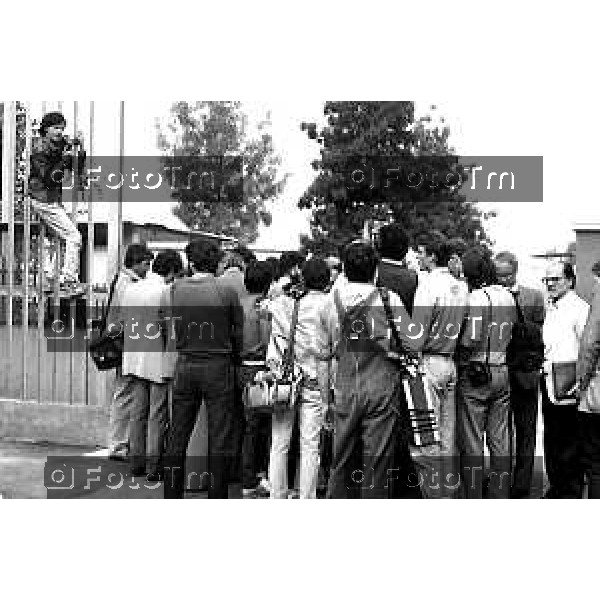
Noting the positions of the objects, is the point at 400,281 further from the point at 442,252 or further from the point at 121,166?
the point at 121,166

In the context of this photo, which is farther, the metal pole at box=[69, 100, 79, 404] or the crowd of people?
the metal pole at box=[69, 100, 79, 404]

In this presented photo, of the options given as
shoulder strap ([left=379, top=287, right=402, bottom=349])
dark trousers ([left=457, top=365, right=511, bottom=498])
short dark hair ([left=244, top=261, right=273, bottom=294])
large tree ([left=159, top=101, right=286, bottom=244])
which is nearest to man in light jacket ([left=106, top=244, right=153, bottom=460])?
short dark hair ([left=244, top=261, right=273, bottom=294])

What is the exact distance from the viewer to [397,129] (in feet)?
79.2

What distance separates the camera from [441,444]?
6.38 metres

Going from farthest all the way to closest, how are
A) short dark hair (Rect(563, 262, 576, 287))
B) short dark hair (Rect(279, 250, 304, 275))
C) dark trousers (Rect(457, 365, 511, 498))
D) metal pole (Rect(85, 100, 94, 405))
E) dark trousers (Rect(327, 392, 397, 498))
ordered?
metal pole (Rect(85, 100, 94, 405)), short dark hair (Rect(279, 250, 304, 275)), short dark hair (Rect(563, 262, 576, 287)), dark trousers (Rect(457, 365, 511, 498)), dark trousers (Rect(327, 392, 397, 498))

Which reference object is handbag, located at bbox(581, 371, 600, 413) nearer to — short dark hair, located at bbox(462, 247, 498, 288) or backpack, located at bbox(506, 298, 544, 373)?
backpack, located at bbox(506, 298, 544, 373)

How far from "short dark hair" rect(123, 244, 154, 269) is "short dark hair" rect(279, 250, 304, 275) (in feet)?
3.29

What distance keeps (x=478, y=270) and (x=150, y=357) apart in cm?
237

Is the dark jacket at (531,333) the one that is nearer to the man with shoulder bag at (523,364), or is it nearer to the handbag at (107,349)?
the man with shoulder bag at (523,364)

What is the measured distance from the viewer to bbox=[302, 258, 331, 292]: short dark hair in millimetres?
6246

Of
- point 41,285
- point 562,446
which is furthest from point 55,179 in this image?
point 562,446

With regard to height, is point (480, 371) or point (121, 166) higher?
point (121, 166)

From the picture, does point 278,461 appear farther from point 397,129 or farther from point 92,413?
→ point 397,129
